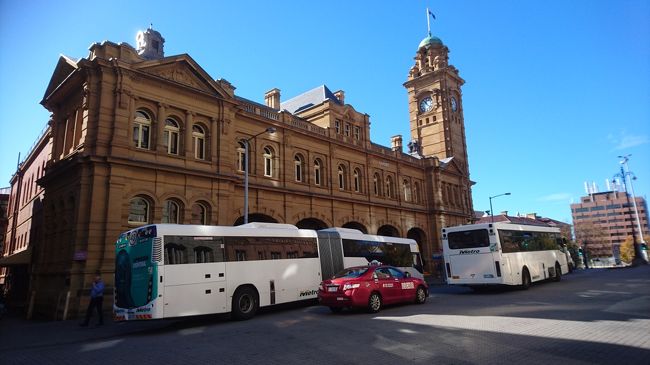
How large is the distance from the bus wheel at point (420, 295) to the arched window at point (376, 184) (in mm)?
21293

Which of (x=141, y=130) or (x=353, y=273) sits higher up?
(x=141, y=130)

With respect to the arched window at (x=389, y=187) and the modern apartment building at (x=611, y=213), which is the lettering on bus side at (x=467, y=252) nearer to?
the arched window at (x=389, y=187)

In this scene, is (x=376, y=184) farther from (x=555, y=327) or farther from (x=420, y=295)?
(x=555, y=327)

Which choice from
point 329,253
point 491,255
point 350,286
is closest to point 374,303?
point 350,286

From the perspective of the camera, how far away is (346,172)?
117 feet

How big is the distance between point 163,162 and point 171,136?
205 centimetres

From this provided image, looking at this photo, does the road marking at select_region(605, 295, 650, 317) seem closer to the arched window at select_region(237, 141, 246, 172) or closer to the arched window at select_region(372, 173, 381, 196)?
the arched window at select_region(237, 141, 246, 172)

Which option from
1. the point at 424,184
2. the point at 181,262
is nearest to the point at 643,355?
the point at 181,262

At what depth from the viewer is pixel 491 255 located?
19.7 meters

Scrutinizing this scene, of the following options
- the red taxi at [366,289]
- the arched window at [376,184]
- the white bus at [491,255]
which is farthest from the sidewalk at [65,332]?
the arched window at [376,184]

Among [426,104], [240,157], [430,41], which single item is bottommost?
[240,157]

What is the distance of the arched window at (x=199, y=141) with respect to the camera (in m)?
24.4

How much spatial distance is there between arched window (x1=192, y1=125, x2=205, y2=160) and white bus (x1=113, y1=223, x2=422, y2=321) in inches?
378

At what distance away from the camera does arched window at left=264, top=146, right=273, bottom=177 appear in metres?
28.8
